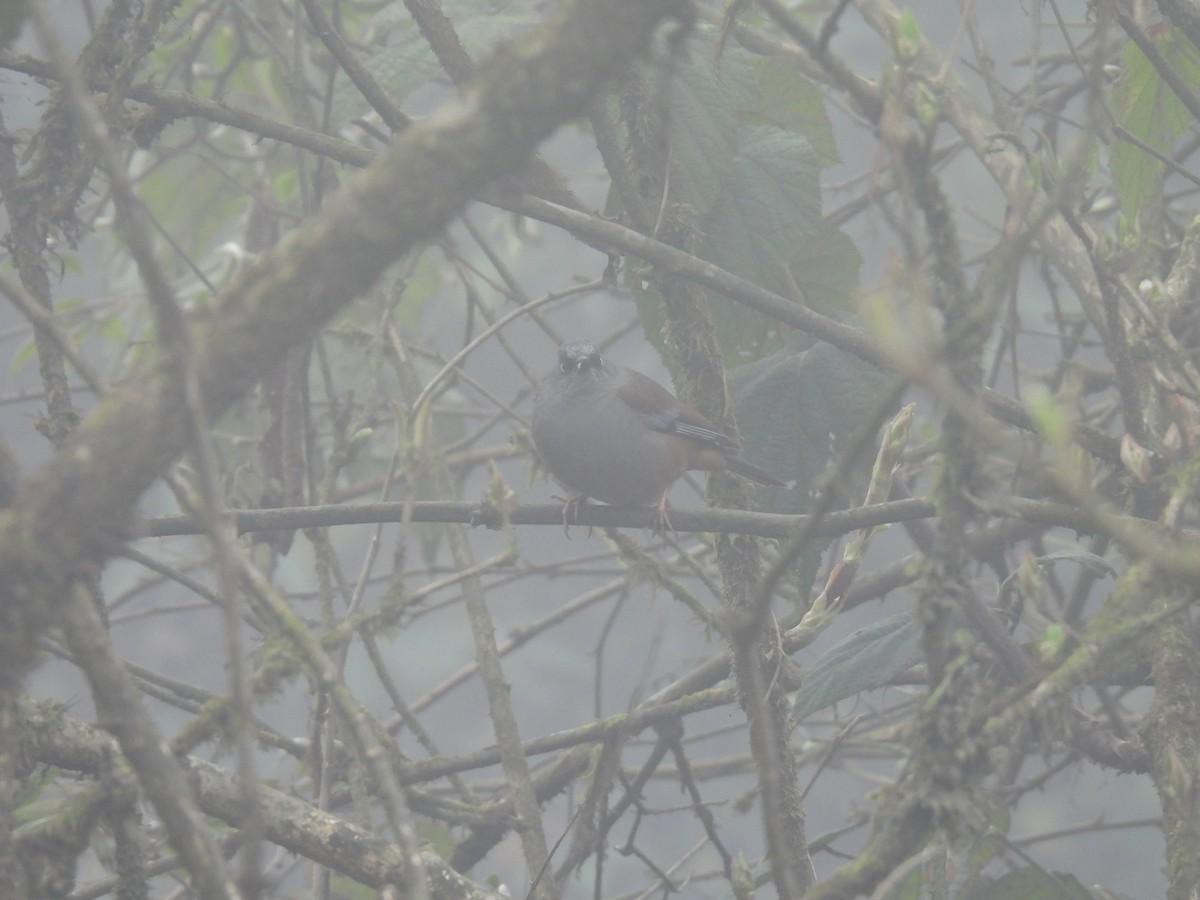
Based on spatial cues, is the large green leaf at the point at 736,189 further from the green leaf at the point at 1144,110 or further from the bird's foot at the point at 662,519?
the green leaf at the point at 1144,110

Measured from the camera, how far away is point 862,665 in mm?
3422

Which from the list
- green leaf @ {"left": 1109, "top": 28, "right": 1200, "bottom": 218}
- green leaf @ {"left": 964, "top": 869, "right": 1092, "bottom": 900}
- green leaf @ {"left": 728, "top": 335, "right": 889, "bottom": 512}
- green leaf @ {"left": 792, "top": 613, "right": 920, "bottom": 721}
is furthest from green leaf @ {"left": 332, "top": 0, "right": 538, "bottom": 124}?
green leaf @ {"left": 964, "top": 869, "right": 1092, "bottom": 900}

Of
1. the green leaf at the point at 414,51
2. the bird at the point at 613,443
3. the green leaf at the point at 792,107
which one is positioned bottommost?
the bird at the point at 613,443

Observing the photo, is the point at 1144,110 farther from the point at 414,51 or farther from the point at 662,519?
the point at 414,51

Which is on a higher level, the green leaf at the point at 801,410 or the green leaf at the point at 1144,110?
the green leaf at the point at 1144,110

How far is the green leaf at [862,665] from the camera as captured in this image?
3367 mm

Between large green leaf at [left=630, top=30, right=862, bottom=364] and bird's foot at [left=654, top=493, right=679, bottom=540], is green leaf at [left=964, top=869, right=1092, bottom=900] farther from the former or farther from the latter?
large green leaf at [left=630, top=30, right=862, bottom=364]

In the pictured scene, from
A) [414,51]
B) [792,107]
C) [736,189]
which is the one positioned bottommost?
[736,189]

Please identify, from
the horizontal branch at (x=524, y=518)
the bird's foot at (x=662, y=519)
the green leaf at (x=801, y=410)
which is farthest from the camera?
the green leaf at (x=801, y=410)

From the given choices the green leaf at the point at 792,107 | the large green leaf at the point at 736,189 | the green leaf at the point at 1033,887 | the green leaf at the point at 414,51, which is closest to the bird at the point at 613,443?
the large green leaf at the point at 736,189

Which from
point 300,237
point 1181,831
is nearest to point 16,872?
point 300,237

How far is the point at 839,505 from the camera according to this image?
185 inches

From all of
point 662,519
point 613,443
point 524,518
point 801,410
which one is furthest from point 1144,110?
point 524,518

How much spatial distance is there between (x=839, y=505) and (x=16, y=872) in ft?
10.5
